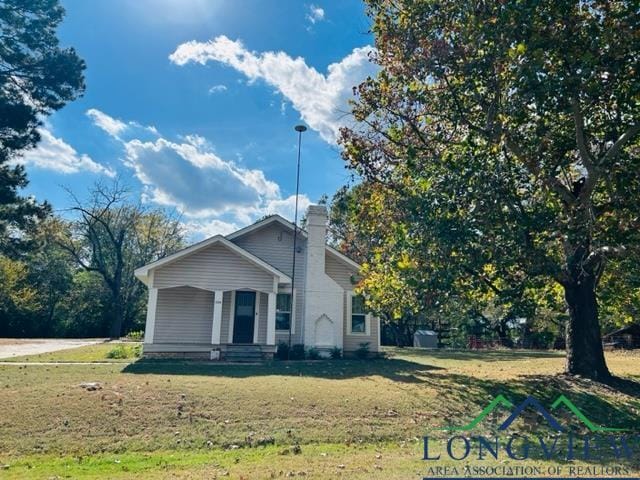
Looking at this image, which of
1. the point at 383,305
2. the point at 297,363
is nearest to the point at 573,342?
the point at 383,305

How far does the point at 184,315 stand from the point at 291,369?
6.00m

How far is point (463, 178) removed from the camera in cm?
951

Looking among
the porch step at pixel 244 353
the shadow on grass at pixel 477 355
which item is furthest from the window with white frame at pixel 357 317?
the porch step at pixel 244 353

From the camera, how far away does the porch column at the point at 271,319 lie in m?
16.6

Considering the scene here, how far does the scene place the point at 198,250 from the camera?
55.3 feet

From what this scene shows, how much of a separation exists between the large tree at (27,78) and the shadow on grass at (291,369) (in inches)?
521

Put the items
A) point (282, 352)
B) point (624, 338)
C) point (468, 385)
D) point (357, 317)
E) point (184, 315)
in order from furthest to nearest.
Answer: point (624, 338) < point (357, 317) < point (184, 315) < point (282, 352) < point (468, 385)

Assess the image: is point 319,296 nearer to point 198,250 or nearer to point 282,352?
point 282,352

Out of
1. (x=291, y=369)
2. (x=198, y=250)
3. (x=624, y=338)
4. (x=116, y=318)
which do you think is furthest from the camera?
(x=116, y=318)

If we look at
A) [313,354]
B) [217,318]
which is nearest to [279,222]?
[217,318]

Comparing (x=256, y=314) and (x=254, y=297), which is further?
(x=254, y=297)

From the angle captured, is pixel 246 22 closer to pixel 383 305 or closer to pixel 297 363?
pixel 383 305

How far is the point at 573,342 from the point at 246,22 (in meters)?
13.2

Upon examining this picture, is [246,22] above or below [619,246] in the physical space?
above
